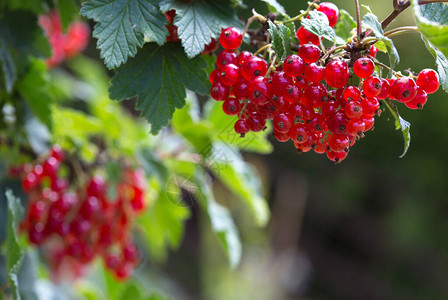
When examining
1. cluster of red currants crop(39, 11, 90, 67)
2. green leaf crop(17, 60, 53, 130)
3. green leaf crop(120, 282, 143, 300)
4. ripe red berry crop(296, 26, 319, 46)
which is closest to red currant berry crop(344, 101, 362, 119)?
ripe red berry crop(296, 26, 319, 46)

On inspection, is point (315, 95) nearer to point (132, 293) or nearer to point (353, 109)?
point (353, 109)

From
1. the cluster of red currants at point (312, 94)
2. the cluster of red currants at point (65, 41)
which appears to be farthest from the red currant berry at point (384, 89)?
the cluster of red currants at point (65, 41)

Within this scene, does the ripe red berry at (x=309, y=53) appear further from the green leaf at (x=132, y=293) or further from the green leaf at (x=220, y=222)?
the green leaf at (x=132, y=293)

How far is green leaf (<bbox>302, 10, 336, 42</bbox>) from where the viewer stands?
52 cm

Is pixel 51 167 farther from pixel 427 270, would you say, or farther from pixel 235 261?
pixel 427 270

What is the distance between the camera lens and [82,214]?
0.98 meters

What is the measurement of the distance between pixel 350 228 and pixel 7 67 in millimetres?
3298

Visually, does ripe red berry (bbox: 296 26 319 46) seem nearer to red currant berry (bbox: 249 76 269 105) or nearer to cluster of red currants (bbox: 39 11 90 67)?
red currant berry (bbox: 249 76 269 105)

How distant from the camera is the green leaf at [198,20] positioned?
58 cm

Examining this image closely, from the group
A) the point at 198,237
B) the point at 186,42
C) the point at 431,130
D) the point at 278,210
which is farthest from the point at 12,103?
the point at 198,237

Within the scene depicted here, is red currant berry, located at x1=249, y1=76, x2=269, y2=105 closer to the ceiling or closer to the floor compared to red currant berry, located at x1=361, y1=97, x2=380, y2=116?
closer to the ceiling

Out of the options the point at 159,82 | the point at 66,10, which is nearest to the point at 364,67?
the point at 159,82

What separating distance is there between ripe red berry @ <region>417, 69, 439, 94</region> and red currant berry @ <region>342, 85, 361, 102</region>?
0.27 ft

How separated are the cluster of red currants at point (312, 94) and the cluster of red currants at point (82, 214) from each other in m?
0.51
